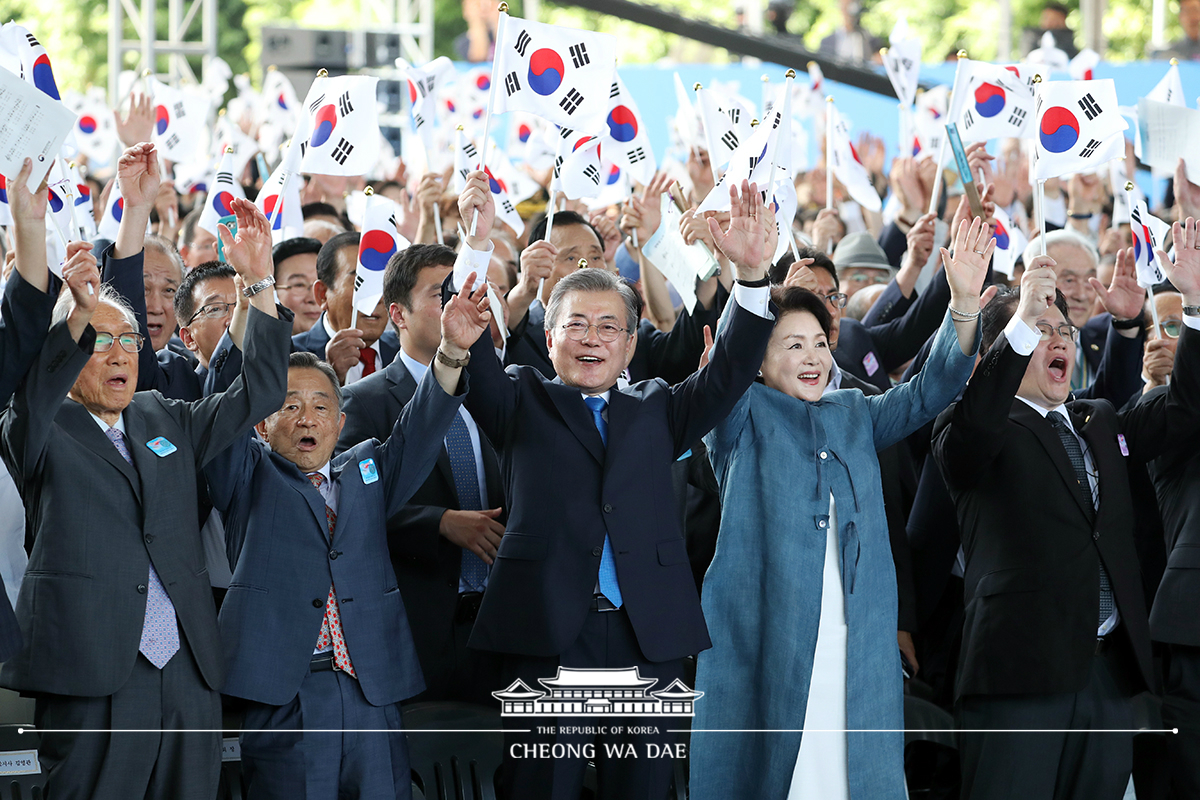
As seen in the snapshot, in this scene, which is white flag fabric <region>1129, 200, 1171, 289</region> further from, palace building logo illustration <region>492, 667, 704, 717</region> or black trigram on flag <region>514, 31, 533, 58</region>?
palace building logo illustration <region>492, 667, 704, 717</region>

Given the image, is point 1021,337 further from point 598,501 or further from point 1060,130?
point 1060,130

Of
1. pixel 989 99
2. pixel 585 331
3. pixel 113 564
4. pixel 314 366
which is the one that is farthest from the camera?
pixel 989 99

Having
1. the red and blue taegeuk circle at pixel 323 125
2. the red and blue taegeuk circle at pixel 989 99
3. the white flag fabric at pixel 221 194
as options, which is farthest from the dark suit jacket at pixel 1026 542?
the white flag fabric at pixel 221 194

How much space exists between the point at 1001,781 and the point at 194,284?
9.59 ft

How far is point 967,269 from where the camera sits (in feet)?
12.2

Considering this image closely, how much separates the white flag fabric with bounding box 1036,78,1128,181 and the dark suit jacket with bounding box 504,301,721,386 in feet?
4.38

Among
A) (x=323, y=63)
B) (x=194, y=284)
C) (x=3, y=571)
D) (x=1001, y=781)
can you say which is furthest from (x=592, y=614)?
(x=323, y=63)

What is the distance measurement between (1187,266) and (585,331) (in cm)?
175

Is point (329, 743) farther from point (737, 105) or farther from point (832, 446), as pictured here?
point (737, 105)

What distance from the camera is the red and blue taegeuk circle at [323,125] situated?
216 inches

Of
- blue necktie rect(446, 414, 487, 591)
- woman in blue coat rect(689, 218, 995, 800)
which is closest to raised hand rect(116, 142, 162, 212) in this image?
blue necktie rect(446, 414, 487, 591)

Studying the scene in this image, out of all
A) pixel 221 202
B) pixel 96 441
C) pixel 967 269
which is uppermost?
pixel 221 202

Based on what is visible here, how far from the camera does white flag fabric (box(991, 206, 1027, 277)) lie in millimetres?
6277

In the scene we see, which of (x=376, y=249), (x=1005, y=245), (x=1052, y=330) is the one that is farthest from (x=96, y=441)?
(x=1005, y=245)
